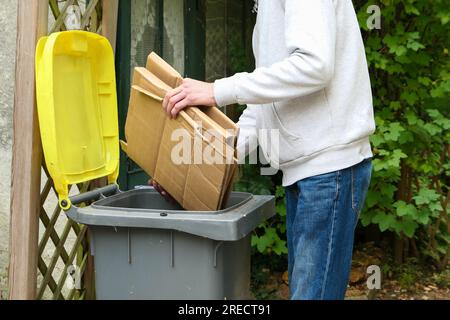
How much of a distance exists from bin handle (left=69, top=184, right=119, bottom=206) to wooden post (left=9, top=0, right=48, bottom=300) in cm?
17

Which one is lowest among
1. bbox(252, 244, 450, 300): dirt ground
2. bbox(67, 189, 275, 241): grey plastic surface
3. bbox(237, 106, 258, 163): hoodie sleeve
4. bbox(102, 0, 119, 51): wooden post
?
bbox(252, 244, 450, 300): dirt ground

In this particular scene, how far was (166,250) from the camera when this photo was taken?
1.95 m

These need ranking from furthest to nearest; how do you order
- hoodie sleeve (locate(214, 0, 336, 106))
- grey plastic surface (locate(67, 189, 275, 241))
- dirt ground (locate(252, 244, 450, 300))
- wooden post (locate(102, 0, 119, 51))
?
dirt ground (locate(252, 244, 450, 300))
wooden post (locate(102, 0, 119, 51))
grey plastic surface (locate(67, 189, 275, 241))
hoodie sleeve (locate(214, 0, 336, 106))

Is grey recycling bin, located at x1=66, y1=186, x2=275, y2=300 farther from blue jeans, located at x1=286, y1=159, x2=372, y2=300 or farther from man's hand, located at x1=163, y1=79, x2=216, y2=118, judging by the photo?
man's hand, located at x1=163, y1=79, x2=216, y2=118

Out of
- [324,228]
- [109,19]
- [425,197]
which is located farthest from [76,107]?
[425,197]

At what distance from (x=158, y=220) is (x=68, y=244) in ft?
5.02

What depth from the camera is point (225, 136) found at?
1.93 meters

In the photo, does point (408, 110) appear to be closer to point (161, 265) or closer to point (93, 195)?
point (93, 195)

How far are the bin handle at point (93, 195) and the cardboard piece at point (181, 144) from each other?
0.25m

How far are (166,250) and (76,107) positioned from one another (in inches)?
32.0

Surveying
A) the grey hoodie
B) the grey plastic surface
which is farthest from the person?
the grey plastic surface

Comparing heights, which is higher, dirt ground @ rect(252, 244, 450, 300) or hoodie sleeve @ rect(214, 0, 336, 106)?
hoodie sleeve @ rect(214, 0, 336, 106)

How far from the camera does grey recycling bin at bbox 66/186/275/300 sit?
1.89m

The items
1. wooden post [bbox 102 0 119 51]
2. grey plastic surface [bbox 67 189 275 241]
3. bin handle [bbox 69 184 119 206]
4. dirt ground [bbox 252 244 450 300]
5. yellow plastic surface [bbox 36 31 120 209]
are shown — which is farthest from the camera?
dirt ground [bbox 252 244 450 300]
